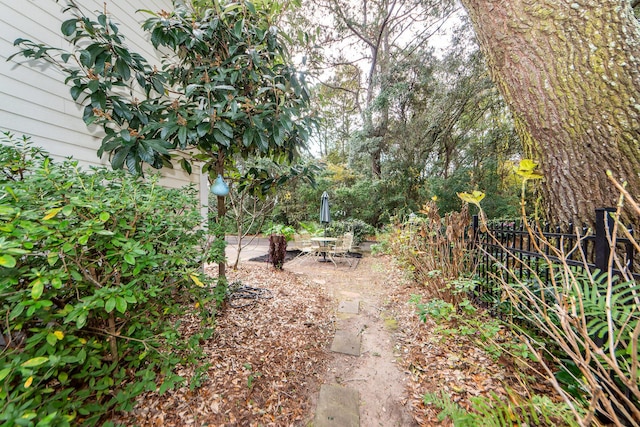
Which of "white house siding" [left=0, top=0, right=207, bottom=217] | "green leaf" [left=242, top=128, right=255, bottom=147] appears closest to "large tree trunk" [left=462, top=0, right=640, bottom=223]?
"green leaf" [left=242, top=128, right=255, bottom=147]

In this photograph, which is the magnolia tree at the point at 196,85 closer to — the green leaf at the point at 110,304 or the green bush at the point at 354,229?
the green leaf at the point at 110,304

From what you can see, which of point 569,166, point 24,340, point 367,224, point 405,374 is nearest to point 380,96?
point 367,224

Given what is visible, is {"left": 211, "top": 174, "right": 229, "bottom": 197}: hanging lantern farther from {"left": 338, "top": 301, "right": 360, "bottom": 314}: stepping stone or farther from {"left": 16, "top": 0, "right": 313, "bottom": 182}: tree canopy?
{"left": 338, "top": 301, "right": 360, "bottom": 314}: stepping stone

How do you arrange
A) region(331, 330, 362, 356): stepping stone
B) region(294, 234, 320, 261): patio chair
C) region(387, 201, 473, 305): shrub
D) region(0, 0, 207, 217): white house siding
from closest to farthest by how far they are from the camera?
1. region(0, 0, 207, 217): white house siding
2. region(331, 330, 362, 356): stepping stone
3. region(387, 201, 473, 305): shrub
4. region(294, 234, 320, 261): patio chair

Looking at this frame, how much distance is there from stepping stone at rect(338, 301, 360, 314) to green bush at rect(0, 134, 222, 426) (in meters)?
2.07

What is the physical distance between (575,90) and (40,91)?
442 cm

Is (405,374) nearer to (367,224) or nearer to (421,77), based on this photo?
(367,224)

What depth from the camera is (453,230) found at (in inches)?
130

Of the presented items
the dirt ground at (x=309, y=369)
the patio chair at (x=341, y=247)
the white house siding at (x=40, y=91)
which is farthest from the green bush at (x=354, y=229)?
the white house siding at (x=40, y=91)

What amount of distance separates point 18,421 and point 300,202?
10.3m

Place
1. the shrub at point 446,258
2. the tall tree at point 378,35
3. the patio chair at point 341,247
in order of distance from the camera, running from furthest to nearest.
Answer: the tall tree at point 378,35 → the patio chair at point 341,247 → the shrub at point 446,258

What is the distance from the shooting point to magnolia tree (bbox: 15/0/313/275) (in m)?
2.09

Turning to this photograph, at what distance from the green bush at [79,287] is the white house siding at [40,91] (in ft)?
2.63

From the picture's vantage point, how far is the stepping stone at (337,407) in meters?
1.71
